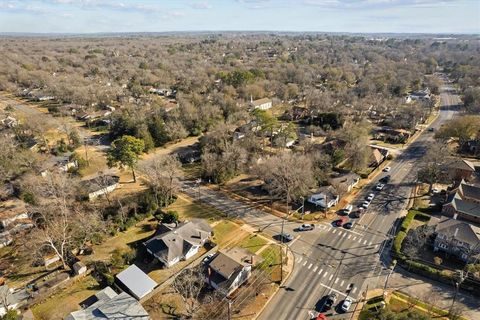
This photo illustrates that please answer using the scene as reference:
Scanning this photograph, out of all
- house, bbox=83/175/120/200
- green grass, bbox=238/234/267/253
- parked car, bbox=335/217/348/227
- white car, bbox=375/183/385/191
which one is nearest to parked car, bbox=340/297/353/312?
green grass, bbox=238/234/267/253

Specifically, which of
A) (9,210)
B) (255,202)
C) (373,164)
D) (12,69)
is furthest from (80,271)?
(12,69)

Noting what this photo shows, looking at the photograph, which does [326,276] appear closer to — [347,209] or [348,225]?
[348,225]

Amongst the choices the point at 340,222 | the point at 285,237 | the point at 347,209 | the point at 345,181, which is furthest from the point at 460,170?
the point at 285,237

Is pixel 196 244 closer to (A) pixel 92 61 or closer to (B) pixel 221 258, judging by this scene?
(B) pixel 221 258

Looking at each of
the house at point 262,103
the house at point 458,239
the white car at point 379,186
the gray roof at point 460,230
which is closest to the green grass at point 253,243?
the house at point 458,239

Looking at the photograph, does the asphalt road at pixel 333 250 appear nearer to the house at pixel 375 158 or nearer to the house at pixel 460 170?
the house at pixel 375 158
